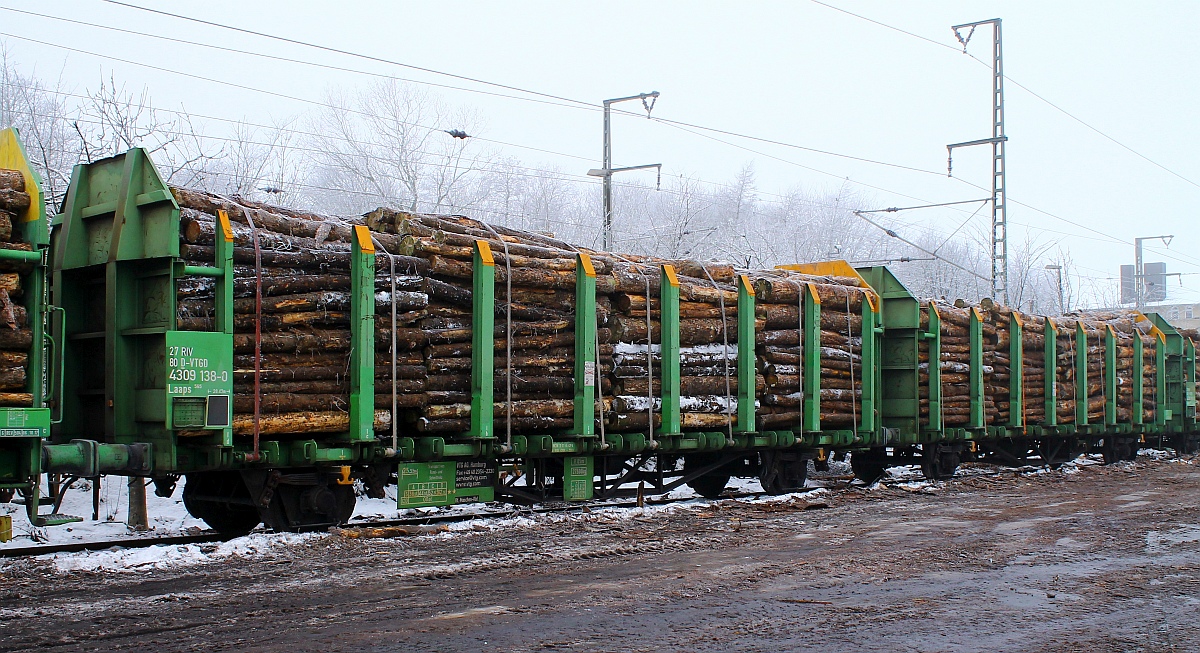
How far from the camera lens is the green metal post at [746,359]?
13.3 meters

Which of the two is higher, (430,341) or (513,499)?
(430,341)

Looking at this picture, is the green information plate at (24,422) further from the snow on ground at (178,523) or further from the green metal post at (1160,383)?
the green metal post at (1160,383)

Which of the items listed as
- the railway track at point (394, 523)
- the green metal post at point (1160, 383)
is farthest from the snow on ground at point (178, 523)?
the green metal post at point (1160, 383)

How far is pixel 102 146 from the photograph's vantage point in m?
20.3

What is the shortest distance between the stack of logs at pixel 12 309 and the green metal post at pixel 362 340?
2.72 meters

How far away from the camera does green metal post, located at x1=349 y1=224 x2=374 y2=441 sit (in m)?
9.52

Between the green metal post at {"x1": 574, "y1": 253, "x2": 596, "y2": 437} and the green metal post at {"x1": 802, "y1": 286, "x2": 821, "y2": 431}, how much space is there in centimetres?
406

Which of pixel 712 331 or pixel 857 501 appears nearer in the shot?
pixel 712 331

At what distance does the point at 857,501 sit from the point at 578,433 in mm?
4546

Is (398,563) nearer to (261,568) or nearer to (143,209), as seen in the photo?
(261,568)

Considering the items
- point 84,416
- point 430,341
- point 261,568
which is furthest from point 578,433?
point 84,416

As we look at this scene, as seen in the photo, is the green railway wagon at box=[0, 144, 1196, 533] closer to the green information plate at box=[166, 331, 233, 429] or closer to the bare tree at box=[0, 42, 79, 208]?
the green information plate at box=[166, 331, 233, 429]

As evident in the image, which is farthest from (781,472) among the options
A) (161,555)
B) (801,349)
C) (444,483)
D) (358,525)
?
(161,555)

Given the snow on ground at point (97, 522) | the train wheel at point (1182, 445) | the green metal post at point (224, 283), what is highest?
the green metal post at point (224, 283)
